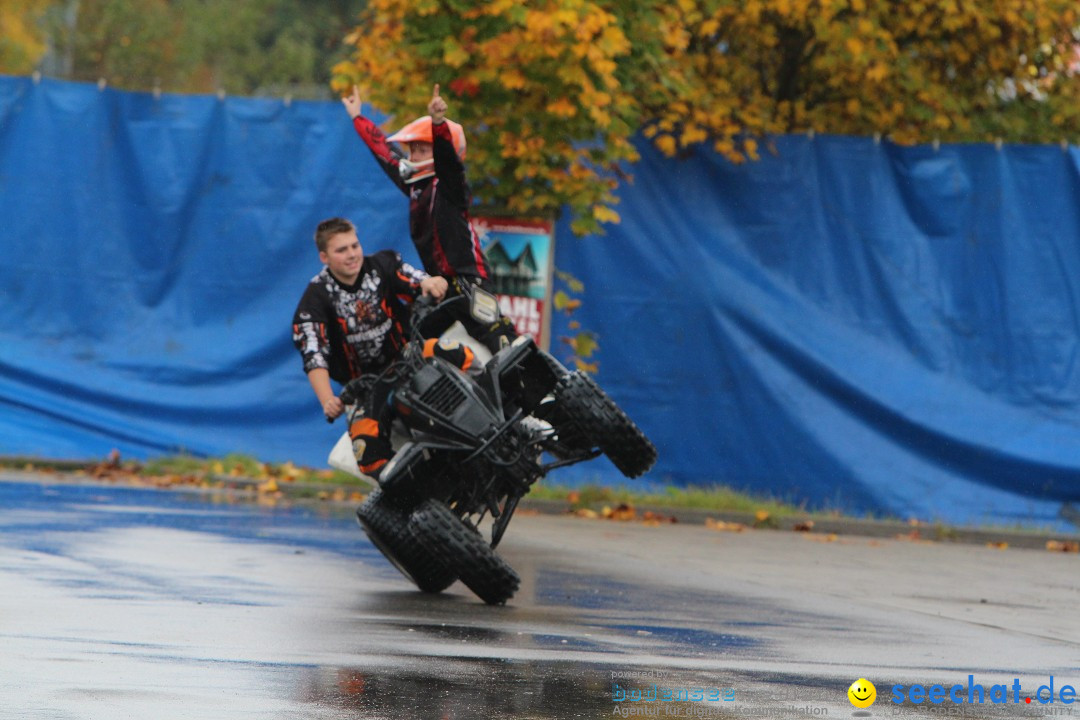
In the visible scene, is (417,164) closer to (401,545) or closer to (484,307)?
(484,307)

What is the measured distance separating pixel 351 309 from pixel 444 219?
69 cm

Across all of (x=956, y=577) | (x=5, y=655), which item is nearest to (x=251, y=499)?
(x=956, y=577)

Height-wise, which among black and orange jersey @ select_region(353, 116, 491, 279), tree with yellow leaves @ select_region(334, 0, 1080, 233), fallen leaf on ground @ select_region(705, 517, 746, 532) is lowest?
fallen leaf on ground @ select_region(705, 517, 746, 532)

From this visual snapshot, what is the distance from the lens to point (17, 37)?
130ft

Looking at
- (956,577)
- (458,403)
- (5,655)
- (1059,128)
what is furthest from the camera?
(1059,128)

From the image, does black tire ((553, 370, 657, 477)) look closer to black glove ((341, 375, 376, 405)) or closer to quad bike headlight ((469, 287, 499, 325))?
quad bike headlight ((469, 287, 499, 325))

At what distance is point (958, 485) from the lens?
13922 millimetres

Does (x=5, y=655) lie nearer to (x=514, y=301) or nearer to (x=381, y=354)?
(x=381, y=354)

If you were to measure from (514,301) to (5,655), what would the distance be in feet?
27.1

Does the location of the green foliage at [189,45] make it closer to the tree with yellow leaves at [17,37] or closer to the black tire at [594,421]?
the tree with yellow leaves at [17,37]

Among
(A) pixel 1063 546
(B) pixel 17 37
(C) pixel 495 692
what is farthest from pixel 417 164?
(B) pixel 17 37

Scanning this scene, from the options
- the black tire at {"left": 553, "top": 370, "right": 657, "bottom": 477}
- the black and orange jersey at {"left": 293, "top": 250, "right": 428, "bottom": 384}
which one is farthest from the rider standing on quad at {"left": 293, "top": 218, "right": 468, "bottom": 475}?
the black tire at {"left": 553, "top": 370, "right": 657, "bottom": 477}

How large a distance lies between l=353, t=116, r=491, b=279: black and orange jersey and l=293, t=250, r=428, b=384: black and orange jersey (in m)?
0.20

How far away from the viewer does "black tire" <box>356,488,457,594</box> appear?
28.8 feet
